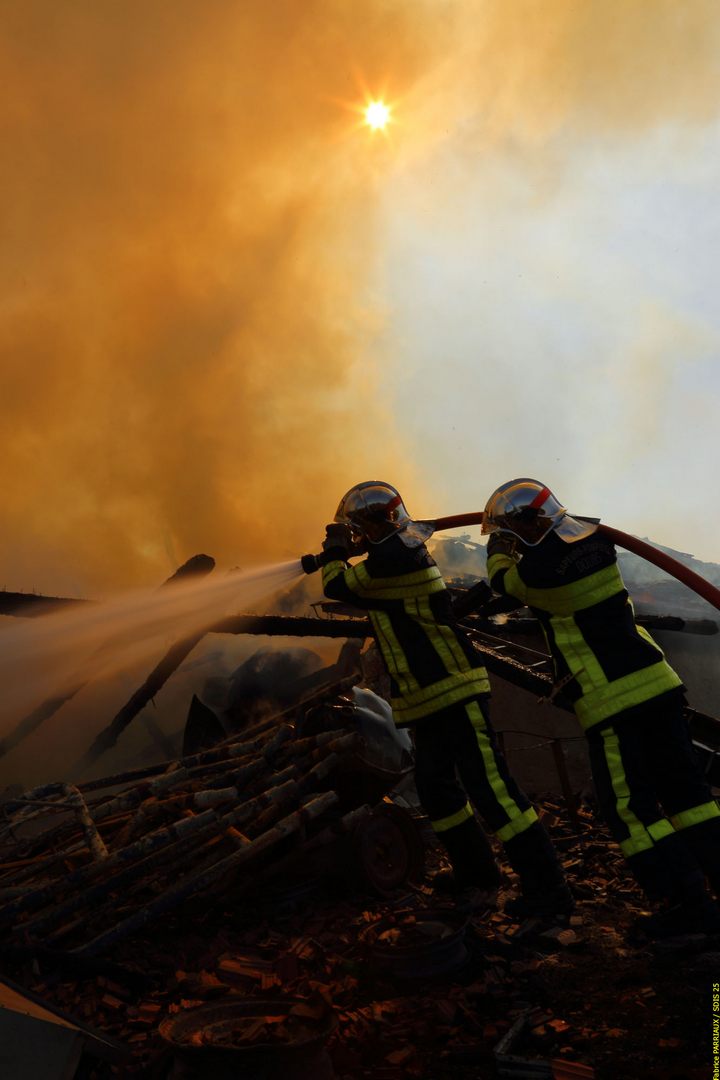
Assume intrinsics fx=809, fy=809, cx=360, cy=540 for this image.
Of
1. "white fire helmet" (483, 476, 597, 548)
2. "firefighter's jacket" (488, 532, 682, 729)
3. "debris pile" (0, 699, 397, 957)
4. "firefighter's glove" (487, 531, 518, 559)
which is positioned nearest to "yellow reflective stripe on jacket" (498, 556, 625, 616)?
"firefighter's jacket" (488, 532, 682, 729)

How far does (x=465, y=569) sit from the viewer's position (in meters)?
21.9

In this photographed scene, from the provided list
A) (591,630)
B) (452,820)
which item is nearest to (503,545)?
(591,630)

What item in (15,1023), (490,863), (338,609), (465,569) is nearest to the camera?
(15,1023)

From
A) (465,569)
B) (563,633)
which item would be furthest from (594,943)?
(465,569)

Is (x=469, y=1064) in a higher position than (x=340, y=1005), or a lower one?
lower

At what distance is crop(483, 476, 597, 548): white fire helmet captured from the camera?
4117 mm

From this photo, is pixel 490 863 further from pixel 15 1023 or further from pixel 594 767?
pixel 15 1023

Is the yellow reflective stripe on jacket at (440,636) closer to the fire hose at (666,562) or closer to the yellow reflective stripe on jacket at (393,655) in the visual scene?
the yellow reflective stripe on jacket at (393,655)

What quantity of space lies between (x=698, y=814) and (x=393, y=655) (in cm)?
178

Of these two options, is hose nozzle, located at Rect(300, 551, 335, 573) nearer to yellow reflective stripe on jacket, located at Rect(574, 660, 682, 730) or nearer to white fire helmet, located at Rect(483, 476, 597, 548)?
white fire helmet, located at Rect(483, 476, 597, 548)

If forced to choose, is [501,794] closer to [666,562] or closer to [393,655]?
[393,655]

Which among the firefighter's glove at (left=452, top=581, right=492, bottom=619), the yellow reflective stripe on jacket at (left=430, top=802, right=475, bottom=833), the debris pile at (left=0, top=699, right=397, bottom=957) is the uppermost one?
the firefighter's glove at (left=452, top=581, right=492, bottom=619)

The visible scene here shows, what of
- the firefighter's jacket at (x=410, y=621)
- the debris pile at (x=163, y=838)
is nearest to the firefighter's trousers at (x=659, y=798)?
the firefighter's jacket at (x=410, y=621)

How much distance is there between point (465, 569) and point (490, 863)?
17.5 metres
